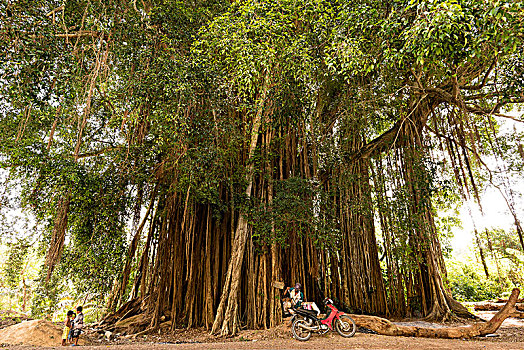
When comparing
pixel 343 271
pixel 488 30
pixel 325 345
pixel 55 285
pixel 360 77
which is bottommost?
pixel 325 345

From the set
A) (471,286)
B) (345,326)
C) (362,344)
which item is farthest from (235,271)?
(471,286)

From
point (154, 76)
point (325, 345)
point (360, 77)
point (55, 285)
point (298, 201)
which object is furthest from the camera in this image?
point (360, 77)

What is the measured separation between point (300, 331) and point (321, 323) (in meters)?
0.28

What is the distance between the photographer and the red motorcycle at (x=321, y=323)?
12.4 ft

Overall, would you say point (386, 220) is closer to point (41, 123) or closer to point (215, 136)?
point (215, 136)

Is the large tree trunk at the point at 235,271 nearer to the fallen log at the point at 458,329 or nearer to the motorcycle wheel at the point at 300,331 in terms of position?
the motorcycle wheel at the point at 300,331

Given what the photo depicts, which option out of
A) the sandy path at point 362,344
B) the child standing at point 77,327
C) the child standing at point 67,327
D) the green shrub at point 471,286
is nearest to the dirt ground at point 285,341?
the sandy path at point 362,344

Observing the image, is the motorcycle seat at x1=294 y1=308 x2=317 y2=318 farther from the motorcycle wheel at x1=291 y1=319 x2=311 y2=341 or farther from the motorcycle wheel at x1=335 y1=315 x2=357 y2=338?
the motorcycle wheel at x1=335 y1=315 x2=357 y2=338

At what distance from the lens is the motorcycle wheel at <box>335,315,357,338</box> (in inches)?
148

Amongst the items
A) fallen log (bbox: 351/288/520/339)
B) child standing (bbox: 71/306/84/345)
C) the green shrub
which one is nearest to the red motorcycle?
fallen log (bbox: 351/288/520/339)

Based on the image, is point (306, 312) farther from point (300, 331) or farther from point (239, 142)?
point (239, 142)

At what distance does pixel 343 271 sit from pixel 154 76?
4.39 m

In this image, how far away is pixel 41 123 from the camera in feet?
16.1

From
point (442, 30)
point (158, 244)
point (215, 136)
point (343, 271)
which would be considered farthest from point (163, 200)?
point (442, 30)
